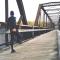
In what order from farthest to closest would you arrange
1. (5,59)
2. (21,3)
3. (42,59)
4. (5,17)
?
(21,3)
(5,17)
(5,59)
(42,59)

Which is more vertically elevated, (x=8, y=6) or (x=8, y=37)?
(x=8, y=6)

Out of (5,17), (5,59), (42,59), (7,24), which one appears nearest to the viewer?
(42,59)

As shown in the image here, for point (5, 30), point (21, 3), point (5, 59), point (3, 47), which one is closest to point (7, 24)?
point (5, 30)

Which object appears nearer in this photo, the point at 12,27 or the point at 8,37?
the point at 12,27

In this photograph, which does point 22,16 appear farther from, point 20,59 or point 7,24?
point 20,59

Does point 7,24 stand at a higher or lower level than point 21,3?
lower

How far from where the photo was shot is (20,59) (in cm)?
681

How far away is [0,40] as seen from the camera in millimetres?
9469

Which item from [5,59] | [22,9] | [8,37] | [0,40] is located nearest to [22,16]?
[22,9]

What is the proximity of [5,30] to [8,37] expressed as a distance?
48cm

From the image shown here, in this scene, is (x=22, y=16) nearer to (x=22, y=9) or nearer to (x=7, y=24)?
(x=22, y=9)

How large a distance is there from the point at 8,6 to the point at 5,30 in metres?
1.67

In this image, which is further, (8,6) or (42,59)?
(8,6)

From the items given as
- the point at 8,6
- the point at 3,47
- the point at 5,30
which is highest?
the point at 8,6
